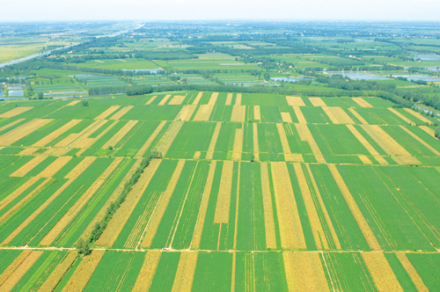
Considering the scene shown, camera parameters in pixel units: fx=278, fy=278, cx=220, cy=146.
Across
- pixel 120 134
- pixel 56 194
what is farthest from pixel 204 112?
pixel 56 194

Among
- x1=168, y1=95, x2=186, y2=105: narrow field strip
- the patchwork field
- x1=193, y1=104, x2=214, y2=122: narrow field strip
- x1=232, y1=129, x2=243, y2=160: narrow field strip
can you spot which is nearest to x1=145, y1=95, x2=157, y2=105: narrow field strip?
x1=168, y1=95, x2=186, y2=105: narrow field strip

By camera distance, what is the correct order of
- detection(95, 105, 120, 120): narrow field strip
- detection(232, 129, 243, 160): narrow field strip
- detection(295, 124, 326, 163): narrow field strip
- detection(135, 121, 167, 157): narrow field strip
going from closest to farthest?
detection(295, 124, 326, 163): narrow field strip
detection(232, 129, 243, 160): narrow field strip
detection(135, 121, 167, 157): narrow field strip
detection(95, 105, 120, 120): narrow field strip

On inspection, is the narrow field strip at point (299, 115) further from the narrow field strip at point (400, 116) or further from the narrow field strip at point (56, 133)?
the narrow field strip at point (56, 133)

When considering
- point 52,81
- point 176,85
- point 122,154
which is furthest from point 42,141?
point 52,81

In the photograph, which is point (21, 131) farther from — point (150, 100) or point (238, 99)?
point (238, 99)

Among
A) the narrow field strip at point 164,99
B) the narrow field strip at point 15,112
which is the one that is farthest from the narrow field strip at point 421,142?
the narrow field strip at point 15,112

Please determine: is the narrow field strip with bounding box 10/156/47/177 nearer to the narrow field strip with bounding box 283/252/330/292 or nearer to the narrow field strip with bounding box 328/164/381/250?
the narrow field strip with bounding box 283/252/330/292

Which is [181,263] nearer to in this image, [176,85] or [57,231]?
[57,231]
